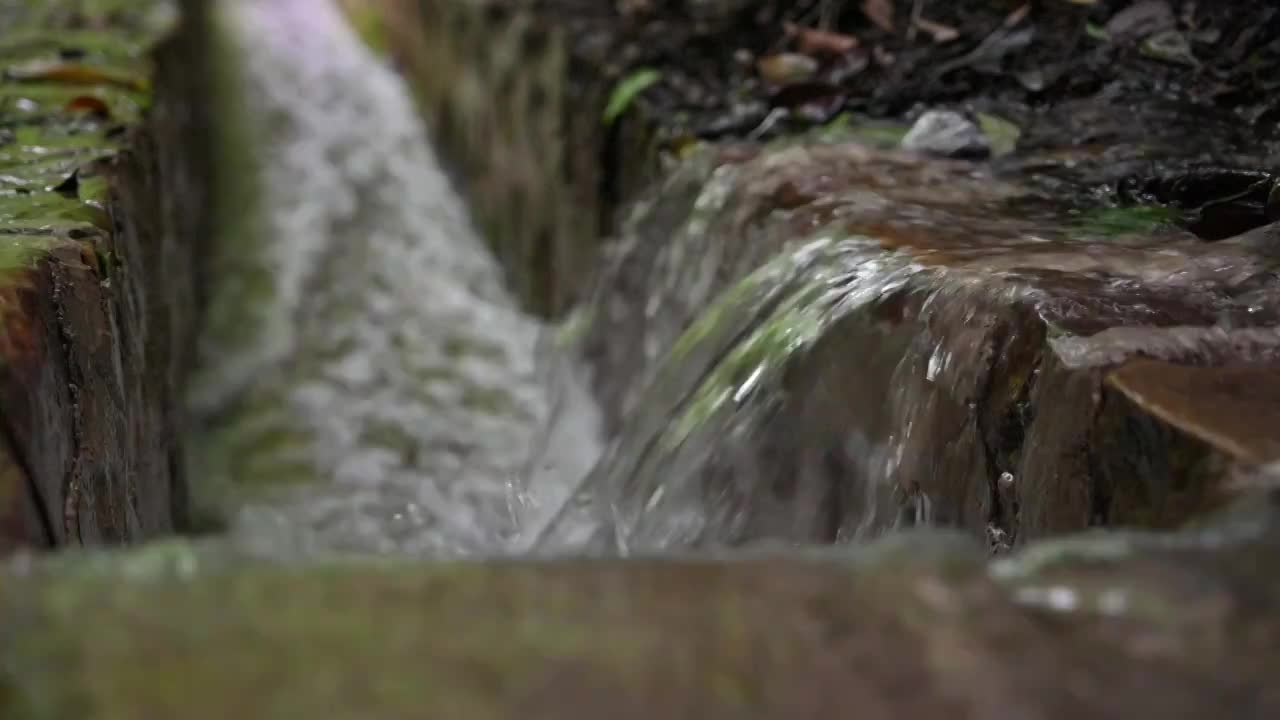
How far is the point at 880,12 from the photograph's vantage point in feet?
13.3

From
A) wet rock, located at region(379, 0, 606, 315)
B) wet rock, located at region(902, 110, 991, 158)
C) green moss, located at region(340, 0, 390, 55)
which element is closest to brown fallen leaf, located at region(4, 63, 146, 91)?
wet rock, located at region(379, 0, 606, 315)

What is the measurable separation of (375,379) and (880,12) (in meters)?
2.54

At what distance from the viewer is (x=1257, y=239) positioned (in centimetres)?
207

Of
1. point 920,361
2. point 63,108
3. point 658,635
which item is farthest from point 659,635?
point 63,108

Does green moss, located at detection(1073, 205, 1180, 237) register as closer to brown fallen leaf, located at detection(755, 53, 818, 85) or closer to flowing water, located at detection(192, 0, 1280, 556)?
flowing water, located at detection(192, 0, 1280, 556)

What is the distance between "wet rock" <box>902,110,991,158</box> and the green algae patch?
2175 millimetres

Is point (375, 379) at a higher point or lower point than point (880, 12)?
lower

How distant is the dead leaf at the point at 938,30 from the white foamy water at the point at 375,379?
1.89 meters

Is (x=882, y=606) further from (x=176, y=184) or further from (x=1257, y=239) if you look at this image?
(x=176, y=184)

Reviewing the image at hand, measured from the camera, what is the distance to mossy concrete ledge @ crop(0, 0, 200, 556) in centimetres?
144

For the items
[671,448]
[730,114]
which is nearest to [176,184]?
[730,114]

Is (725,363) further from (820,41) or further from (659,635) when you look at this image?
(820,41)

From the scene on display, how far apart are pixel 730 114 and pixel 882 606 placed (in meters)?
2.88

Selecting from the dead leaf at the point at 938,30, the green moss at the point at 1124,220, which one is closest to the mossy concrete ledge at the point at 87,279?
the green moss at the point at 1124,220
